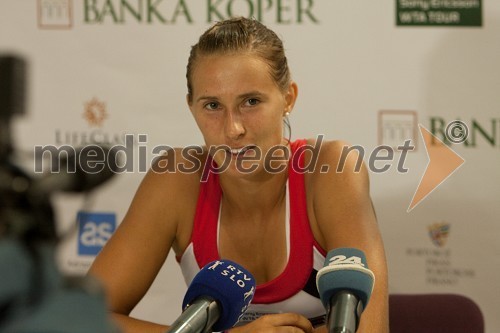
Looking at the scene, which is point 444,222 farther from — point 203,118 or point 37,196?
point 37,196

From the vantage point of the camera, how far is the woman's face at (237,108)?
1.63 meters

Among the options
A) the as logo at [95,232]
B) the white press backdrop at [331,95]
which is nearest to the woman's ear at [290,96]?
the white press backdrop at [331,95]

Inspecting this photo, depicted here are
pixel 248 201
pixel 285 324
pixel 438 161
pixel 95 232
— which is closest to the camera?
pixel 285 324

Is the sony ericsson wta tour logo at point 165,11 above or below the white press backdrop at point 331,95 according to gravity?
above

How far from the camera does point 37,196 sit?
0.52 m

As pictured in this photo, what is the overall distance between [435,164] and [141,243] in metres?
0.95

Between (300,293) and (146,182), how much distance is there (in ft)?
1.44

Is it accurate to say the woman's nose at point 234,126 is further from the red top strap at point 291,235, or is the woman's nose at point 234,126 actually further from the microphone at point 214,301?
the microphone at point 214,301

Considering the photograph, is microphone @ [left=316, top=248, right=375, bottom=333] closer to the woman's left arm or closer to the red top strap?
the woman's left arm

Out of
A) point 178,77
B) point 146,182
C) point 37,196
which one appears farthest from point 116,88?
point 37,196

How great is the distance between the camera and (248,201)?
6.05 feet

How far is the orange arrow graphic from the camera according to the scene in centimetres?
224

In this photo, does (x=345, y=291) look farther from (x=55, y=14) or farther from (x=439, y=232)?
(x=55, y=14)

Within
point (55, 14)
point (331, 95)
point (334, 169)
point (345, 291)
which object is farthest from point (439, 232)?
point (345, 291)
